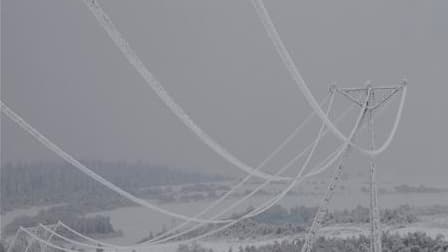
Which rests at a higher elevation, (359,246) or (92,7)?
(92,7)

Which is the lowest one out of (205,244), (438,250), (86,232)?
(438,250)

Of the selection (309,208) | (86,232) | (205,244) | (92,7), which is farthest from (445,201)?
(92,7)

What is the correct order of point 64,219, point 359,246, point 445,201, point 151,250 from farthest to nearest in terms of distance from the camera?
point 64,219 < point 445,201 < point 151,250 < point 359,246

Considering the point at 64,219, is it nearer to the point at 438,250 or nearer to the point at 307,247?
the point at 438,250

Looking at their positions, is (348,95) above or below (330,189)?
above

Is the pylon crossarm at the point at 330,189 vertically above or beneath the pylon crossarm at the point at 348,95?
beneath

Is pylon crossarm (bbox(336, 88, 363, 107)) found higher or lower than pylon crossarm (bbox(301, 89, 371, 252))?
higher

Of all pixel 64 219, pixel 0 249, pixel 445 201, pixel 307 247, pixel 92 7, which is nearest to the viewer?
pixel 92 7

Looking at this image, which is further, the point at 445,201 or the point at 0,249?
the point at 445,201

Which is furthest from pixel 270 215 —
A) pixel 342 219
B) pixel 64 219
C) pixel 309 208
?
pixel 64 219

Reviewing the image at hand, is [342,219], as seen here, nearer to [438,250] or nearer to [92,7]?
[438,250]
